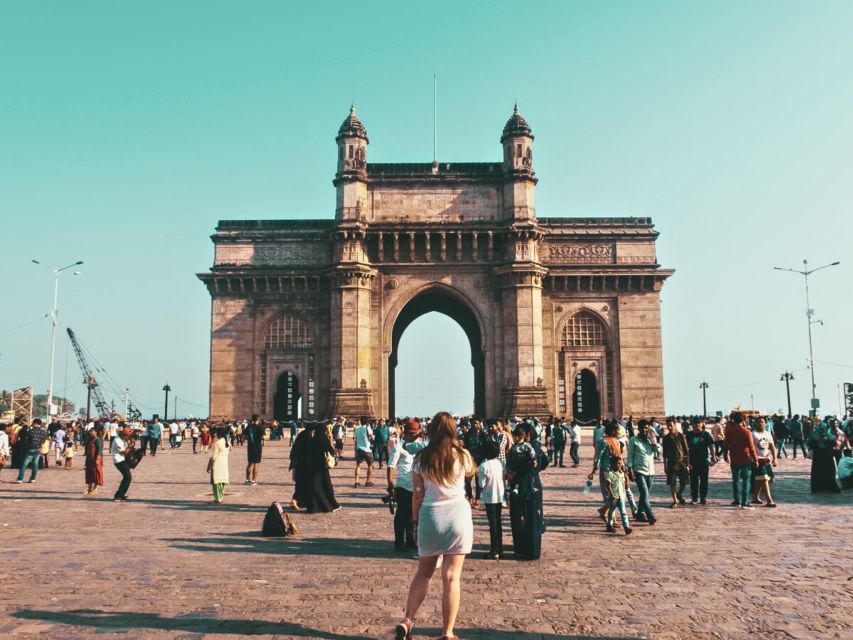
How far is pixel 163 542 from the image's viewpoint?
1139cm

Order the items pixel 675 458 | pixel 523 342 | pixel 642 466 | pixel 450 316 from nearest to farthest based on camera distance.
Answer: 1. pixel 642 466
2. pixel 675 458
3. pixel 523 342
4. pixel 450 316

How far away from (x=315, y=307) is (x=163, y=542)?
34.4m

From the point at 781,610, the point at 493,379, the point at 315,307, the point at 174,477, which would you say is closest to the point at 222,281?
the point at 315,307

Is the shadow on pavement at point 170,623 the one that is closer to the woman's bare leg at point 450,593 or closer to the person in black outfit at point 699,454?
the woman's bare leg at point 450,593

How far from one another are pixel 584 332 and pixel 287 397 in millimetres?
18478

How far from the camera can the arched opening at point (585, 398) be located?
1816 inches

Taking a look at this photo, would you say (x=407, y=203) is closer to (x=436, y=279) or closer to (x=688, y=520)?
(x=436, y=279)

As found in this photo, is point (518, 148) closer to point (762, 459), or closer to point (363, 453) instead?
point (363, 453)

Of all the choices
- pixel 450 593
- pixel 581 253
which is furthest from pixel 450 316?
pixel 450 593

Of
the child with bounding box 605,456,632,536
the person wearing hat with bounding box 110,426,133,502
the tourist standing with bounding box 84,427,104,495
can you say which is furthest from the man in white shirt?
the child with bounding box 605,456,632,536

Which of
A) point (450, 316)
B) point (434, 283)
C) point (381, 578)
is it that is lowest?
point (381, 578)

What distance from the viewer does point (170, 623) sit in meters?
7.02

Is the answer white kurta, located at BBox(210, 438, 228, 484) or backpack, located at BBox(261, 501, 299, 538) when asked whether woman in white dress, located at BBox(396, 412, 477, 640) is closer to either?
backpack, located at BBox(261, 501, 299, 538)

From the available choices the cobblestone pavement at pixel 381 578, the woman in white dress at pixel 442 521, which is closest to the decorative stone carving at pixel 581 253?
the cobblestone pavement at pixel 381 578
